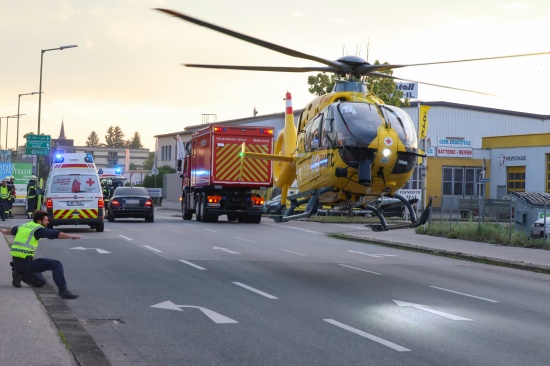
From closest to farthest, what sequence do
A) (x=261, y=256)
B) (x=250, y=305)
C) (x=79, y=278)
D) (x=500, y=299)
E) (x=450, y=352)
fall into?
(x=450, y=352) → (x=250, y=305) → (x=500, y=299) → (x=79, y=278) → (x=261, y=256)

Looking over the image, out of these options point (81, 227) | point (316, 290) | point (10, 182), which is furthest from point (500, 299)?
point (10, 182)

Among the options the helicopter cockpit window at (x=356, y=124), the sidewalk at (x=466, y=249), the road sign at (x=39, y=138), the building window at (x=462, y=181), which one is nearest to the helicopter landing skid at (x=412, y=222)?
the helicopter cockpit window at (x=356, y=124)

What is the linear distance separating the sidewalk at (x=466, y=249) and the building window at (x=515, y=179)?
29.3 metres

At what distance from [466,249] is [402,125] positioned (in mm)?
10023

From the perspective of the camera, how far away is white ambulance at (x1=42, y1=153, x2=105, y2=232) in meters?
27.1

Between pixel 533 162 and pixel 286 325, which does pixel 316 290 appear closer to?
pixel 286 325

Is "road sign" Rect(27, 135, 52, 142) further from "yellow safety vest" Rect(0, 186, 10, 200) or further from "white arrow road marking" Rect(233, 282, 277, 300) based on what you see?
"white arrow road marking" Rect(233, 282, 277, 300)

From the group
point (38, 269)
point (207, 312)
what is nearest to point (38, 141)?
point (38, 269)

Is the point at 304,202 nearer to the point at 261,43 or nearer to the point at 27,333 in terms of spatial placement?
the point at 261,43

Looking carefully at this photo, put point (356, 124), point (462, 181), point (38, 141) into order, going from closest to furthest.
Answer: point (356, 124) < point (38, 141) < point (462, 181)

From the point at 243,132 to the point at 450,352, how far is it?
26.4m

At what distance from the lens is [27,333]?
29.1ft

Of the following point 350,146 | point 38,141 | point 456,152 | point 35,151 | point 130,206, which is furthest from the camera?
point 456,152

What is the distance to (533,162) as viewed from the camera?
56.2 m
